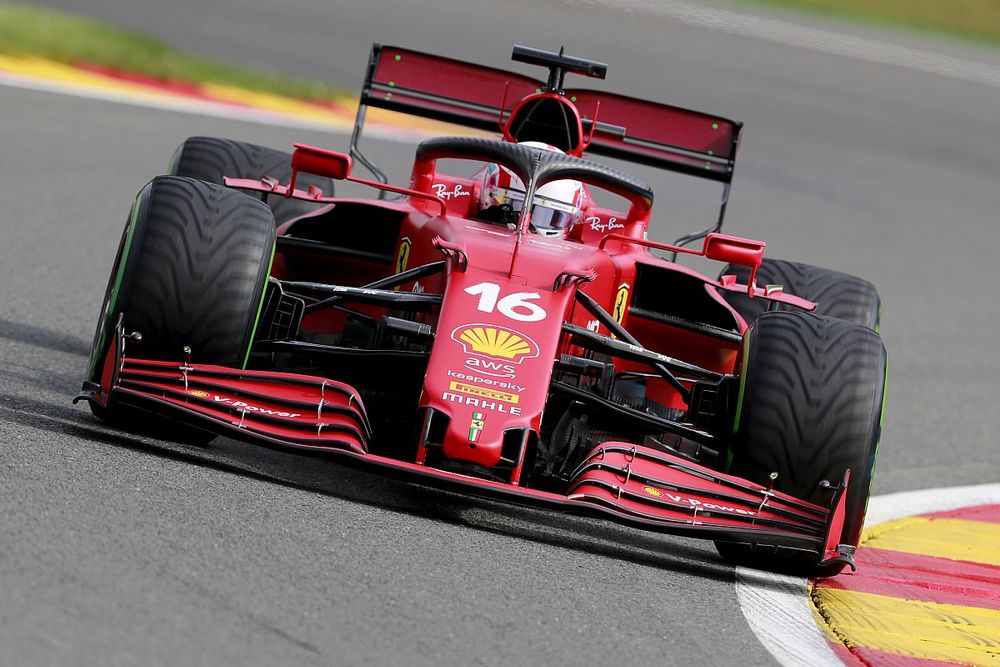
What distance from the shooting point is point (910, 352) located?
12523 mm

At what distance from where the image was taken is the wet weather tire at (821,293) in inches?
338

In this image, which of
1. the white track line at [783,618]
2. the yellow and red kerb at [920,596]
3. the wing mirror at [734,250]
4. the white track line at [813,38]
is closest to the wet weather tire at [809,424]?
the white track line at [783,618]

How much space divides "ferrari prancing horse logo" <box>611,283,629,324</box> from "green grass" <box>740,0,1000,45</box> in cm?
3624

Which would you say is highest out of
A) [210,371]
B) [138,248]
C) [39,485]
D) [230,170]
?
[230,170]

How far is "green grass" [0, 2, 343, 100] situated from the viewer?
18.4 m

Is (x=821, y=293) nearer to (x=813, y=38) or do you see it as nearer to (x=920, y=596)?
(x=920, y=596)

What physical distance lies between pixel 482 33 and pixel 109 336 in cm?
2342

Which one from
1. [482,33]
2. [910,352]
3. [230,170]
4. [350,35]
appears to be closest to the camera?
[230,170]

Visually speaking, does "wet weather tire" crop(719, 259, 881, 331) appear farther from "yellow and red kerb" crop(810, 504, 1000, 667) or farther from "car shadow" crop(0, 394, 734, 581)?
"car shadow" crop(0, 394, 734, 581)

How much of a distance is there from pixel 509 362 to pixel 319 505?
89 centimetres

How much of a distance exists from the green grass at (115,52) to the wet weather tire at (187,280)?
1261 centimetres

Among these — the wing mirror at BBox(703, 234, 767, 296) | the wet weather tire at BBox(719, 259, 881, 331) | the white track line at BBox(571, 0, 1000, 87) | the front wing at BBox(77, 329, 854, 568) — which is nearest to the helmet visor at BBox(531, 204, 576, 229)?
the wing mirror at BBox(703, 234, 767, 296)

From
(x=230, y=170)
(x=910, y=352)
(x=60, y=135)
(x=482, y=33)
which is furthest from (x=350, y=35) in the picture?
(x=230, y=170)

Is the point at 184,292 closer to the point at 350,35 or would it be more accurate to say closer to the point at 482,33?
the point at 350,35
